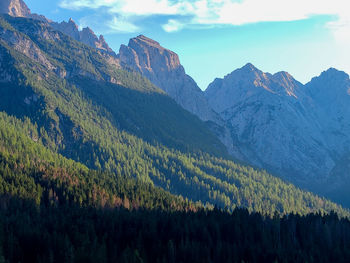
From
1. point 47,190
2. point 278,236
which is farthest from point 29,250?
point 278,236

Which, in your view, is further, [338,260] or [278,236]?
[278,236]

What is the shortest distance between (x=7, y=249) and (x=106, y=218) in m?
40.9

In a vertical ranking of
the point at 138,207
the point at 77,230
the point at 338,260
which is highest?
the point at 138,207

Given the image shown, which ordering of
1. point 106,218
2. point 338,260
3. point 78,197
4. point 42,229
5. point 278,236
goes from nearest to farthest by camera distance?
point 42,229 → point 338,260 → point 106,218 → point 278,236 → point 78,197

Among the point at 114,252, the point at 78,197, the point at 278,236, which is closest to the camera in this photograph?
the point at 114,252

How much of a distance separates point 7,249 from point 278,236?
89.4 meters

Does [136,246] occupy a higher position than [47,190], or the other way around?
[47,190]

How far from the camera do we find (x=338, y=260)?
134 meters

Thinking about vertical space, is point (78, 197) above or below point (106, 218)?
above

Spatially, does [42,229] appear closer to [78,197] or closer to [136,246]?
[136,246]

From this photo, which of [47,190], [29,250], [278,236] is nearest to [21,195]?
[47,190]

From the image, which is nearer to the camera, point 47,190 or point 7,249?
point 7,249

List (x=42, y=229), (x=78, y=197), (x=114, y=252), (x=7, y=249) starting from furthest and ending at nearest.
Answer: (x=78, y=197)
(x=42, y=229)
(x=114, y=252)
(x=7, y=249)

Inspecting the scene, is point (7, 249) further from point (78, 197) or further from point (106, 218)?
point (78, 197)
